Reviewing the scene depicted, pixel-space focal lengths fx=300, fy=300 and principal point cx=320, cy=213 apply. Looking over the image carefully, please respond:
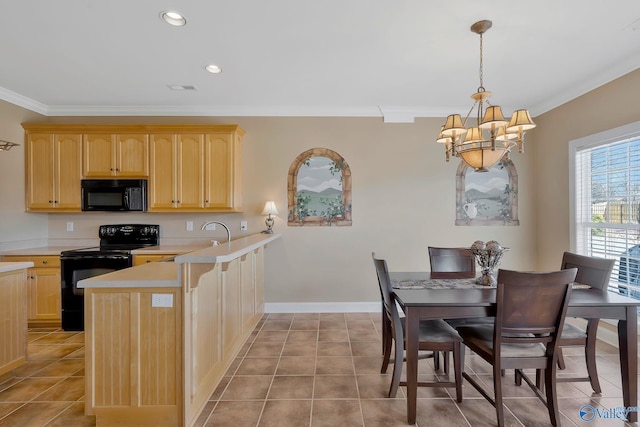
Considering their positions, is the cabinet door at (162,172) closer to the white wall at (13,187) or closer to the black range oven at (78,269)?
the black range oven at (78,269)

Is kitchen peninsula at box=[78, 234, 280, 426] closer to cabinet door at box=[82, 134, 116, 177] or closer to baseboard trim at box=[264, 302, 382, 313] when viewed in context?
baseboard trim at box=[264, 302, 382, 313]

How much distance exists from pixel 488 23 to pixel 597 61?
1.39 meters

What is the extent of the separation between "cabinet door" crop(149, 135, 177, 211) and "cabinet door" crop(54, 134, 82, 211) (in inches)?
34.3

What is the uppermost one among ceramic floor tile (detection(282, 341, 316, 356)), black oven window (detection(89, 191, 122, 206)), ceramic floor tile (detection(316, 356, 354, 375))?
black oven window (detection(89, 191, 122, 206))

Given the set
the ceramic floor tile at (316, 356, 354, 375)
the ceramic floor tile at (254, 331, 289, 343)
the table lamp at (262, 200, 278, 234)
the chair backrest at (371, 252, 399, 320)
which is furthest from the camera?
the table lamp at (262, 200, 278, 234)

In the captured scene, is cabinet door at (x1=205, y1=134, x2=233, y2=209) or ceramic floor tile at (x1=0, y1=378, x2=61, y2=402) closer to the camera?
ceramic floor tile at (x1=0, y1=378, x2=61, y2=402)

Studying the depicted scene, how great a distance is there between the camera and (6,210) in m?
3.39

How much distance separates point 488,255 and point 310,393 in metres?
1.64

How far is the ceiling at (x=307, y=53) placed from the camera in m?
2.02

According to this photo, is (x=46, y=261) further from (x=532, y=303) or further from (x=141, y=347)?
(x=532, y=303)

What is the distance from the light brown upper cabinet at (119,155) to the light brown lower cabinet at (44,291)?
1069mm

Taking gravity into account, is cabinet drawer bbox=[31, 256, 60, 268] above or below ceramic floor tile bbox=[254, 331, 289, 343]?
above

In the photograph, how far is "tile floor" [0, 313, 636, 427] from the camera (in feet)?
6.19

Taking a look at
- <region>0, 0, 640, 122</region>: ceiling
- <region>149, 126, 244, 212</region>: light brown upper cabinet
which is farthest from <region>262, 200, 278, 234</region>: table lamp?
<region>0, 0, 640, 122</region>: ceiling
